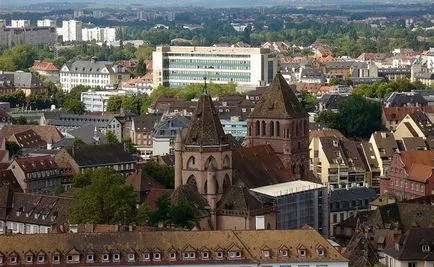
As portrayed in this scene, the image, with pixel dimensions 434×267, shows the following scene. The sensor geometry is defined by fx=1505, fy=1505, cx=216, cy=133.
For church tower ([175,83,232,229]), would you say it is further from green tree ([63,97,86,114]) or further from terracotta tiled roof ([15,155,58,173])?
green tree ([63,97,86,114])

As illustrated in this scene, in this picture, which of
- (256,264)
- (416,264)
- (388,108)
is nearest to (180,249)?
(256,264)

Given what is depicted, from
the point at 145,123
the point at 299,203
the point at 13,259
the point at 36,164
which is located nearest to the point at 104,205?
the point at 299,203

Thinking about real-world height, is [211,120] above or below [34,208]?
above

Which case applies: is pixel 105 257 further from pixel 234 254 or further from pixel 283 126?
pixel 283 126

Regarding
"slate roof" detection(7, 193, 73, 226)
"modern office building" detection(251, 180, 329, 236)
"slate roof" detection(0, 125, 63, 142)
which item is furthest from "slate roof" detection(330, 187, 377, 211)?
"slate roof" detection(0, 125, 63, 142)

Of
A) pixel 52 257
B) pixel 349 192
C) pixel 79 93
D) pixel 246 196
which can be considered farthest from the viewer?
pixel 79 93

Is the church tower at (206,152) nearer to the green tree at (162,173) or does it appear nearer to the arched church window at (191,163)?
the arched church window at (191,163)

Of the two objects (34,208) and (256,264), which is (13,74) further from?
(256,264)
